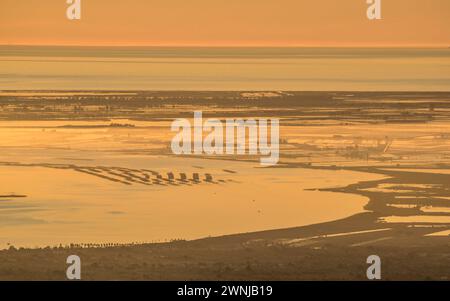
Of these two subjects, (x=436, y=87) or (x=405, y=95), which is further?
(x=436, y=87)

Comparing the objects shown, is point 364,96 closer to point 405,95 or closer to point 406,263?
point 405,95

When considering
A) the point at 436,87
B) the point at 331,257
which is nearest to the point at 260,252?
Answer: the point at 331,257

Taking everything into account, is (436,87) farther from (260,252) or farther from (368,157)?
(260,252)

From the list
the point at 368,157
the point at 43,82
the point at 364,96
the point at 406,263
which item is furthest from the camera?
the point at 43,82

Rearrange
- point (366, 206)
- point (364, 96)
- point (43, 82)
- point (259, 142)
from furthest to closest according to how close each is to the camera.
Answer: point (43, 82) → point (364, 96) → point (259, 142) → point (366, 206)

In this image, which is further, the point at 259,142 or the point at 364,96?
the point at 364,96
